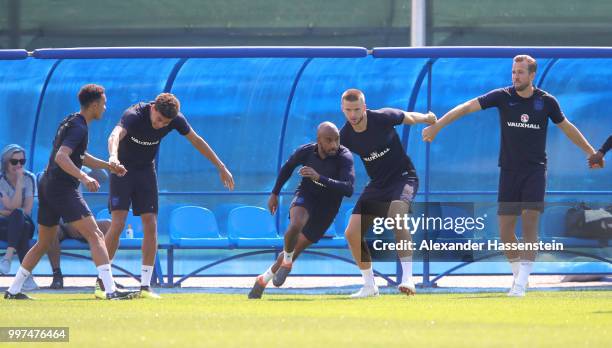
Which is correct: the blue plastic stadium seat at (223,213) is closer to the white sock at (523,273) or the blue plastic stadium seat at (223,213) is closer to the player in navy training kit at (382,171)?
the player in navy training kit at (382,171)

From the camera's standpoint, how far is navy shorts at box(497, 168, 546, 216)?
12.6 metres

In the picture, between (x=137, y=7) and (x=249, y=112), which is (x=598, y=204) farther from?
(x=137, y=7)

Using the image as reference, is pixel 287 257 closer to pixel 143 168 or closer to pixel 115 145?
pixel 143 168

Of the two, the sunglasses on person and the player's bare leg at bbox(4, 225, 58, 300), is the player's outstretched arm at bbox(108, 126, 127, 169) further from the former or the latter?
the sunglasses on person

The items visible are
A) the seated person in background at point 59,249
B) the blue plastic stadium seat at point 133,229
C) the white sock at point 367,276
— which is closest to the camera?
the white sock at point 367,276

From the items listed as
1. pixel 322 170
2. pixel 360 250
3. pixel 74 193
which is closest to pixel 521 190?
pixel 360 250

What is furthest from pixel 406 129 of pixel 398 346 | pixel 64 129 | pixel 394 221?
pixel 398 346

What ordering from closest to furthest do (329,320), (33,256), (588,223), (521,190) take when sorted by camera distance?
(329,320) → (33,256) → (521,190) → (588,223)

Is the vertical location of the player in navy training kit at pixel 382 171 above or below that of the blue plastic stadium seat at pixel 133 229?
above

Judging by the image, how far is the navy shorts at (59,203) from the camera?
12.3 metres

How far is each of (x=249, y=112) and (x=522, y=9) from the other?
34.9ft

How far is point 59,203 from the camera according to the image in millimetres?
12305

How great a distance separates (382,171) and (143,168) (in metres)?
2.02

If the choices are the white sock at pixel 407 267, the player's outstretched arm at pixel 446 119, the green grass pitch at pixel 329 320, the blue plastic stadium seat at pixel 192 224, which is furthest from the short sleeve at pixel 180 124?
the blue plastic stadium seat at pixel 192 224
